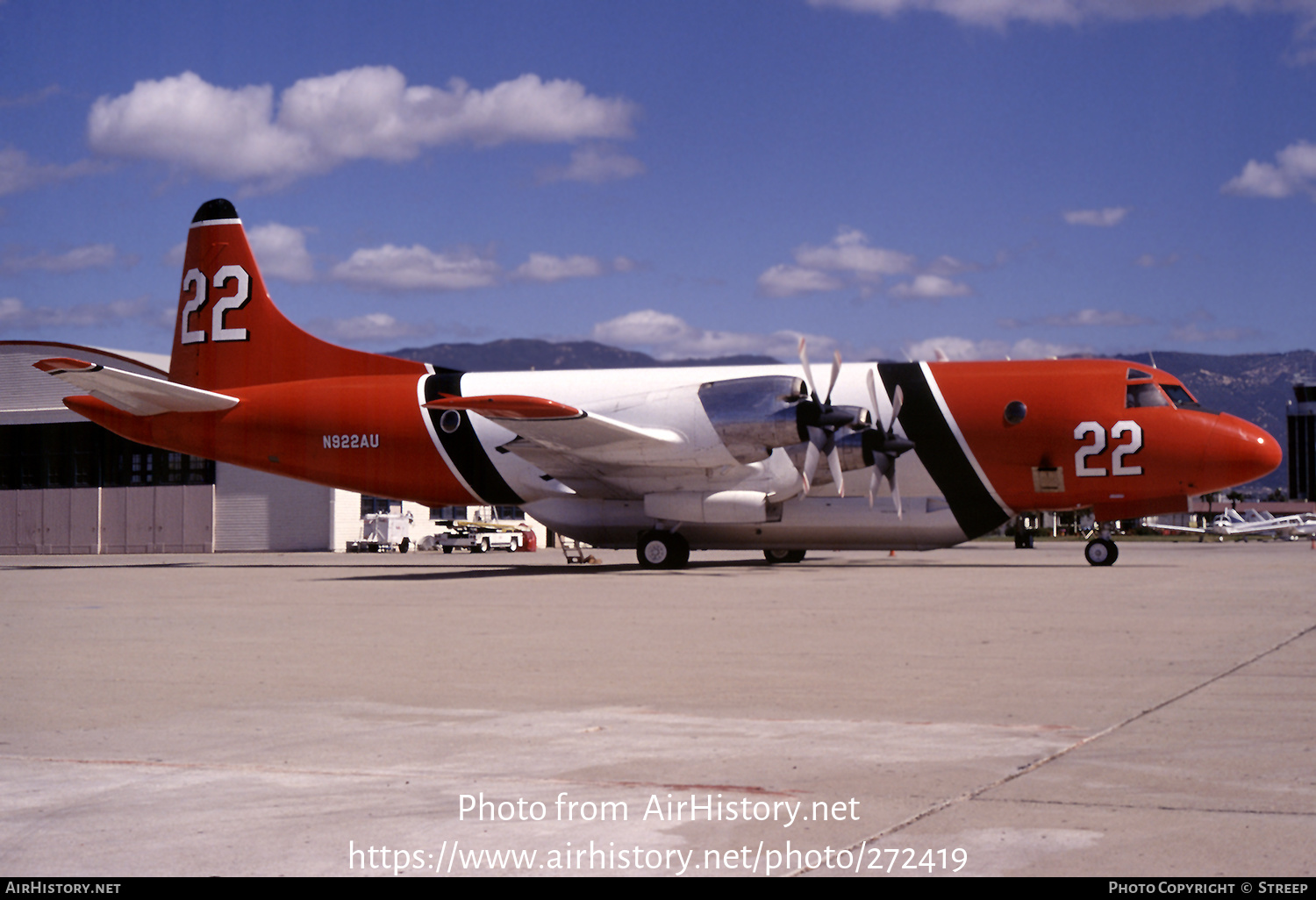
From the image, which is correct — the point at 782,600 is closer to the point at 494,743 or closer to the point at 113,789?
the point at 494,743

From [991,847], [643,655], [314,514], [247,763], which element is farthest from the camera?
[314,514]

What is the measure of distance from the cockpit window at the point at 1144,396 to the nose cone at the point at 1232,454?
1.30 metres

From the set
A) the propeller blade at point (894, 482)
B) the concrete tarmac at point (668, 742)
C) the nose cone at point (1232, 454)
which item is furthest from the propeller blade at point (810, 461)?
the concrete tarmac at point (668, 742)

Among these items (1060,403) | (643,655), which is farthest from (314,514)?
(643,655)

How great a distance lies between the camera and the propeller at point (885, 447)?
2702 cm

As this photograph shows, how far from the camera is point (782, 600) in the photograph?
60.3ft

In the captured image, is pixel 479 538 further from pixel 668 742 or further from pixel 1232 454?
pixel 668 742

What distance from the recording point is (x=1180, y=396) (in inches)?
1080

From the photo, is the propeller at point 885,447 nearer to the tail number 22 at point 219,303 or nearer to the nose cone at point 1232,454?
the nose cone at point 1232,454

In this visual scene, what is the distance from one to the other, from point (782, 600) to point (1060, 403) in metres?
11.8

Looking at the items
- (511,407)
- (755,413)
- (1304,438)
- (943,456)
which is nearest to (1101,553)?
(943,456)

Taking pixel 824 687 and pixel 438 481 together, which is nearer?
pixel 824 687

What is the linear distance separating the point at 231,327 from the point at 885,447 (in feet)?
60.2
